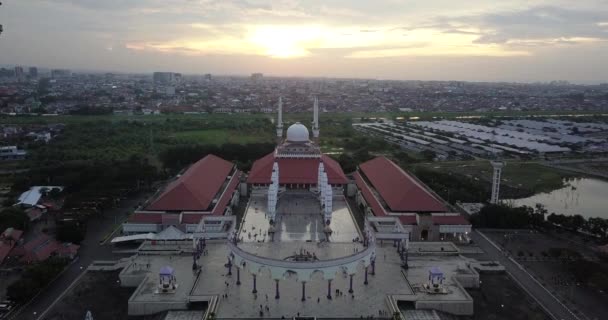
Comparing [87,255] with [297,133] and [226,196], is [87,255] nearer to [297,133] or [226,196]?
[226,196]

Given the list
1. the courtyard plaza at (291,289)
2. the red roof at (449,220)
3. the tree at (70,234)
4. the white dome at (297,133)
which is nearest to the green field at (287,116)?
the white dome at (297,133)

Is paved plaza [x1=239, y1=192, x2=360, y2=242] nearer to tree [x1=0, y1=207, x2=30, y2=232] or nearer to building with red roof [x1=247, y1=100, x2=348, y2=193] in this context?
building with red roof [x1=247, y1=100, x2=348, y2=193]

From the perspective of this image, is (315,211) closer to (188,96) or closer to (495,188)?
(495,188)

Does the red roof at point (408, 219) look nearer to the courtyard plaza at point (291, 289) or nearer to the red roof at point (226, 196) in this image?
the courtyard plaza at point (291, 289)

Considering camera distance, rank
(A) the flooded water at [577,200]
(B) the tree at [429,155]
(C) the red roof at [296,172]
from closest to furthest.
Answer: (C) the red roof at [296,172] < (A) the flooded water at [577,200] < (B) the tree at [429,155]

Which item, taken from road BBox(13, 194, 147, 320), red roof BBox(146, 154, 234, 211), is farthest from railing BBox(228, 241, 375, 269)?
red roof BBox(146, 154, 234, 211)
